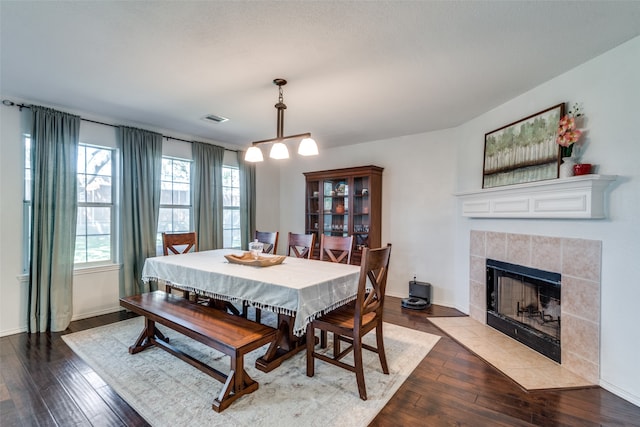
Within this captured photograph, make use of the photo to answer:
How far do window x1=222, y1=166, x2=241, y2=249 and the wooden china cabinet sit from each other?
120cm

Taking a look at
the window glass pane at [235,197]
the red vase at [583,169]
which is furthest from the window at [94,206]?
the red vase at [583,169]

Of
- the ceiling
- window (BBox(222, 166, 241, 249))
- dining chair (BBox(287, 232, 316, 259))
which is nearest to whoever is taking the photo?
the ceiling

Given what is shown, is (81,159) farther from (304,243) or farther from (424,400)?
(424,400)

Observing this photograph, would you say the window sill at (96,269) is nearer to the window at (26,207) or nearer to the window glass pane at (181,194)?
the window at (26,207)

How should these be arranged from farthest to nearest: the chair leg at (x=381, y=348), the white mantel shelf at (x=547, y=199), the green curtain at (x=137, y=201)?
the green curtain at (x=137, y=201), the chair leg at (x=381, y=348), the white mantel shelf at (x=547, y=199)

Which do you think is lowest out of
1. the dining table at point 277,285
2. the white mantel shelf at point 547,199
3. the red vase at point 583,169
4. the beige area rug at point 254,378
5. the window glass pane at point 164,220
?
the beige area rug at point 254,378

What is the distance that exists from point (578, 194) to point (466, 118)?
1733 mm

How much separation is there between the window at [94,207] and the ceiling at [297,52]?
0.56 meters

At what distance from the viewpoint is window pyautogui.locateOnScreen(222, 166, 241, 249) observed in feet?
16.6

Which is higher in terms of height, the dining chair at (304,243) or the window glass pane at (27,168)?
the window glass pane at (27,168)

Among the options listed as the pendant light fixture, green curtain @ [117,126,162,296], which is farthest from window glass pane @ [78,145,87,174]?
the pendant light fixture

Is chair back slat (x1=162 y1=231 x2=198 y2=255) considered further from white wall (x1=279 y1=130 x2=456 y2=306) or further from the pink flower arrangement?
the pink flower arrangement

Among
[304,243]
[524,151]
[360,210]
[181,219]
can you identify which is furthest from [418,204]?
[181,219]

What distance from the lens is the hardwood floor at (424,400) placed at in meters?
1.84
